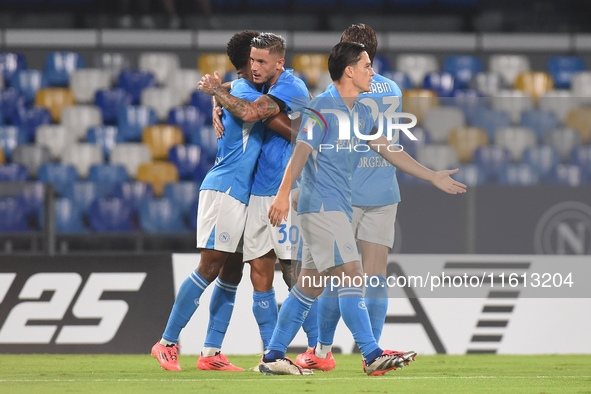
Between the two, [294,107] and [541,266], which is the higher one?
[294,107]

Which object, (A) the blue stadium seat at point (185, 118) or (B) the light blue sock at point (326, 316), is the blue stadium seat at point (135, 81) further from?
(B) the light blue sock at point (326, 316)

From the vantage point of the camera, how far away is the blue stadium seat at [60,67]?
11359 mm

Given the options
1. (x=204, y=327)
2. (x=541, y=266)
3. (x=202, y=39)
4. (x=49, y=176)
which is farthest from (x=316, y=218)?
(x=202, y=39)

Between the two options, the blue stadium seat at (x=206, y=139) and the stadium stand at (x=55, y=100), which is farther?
the stadium stand at (x=55, y=100)

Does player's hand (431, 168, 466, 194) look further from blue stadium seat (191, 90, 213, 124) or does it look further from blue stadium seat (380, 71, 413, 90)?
blue stadium seat (380, 71, 413, 90)

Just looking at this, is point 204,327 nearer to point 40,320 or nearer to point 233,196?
point 40,320

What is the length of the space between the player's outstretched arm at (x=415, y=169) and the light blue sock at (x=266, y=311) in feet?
3.76

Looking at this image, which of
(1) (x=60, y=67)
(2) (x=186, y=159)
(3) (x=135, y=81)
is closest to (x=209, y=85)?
(2) (x=186, y=159)

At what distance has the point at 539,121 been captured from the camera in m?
10.1

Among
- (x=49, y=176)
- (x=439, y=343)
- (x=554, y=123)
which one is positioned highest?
(x=554, y=123)

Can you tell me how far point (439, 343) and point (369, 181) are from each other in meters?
2.23

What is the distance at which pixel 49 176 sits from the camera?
31.5 feet

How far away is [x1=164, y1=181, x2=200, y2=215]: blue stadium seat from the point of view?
840cm

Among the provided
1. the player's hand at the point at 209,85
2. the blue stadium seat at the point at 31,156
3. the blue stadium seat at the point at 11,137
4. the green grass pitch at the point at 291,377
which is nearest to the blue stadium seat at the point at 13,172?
the blue stadium seat at the point at 31,156
